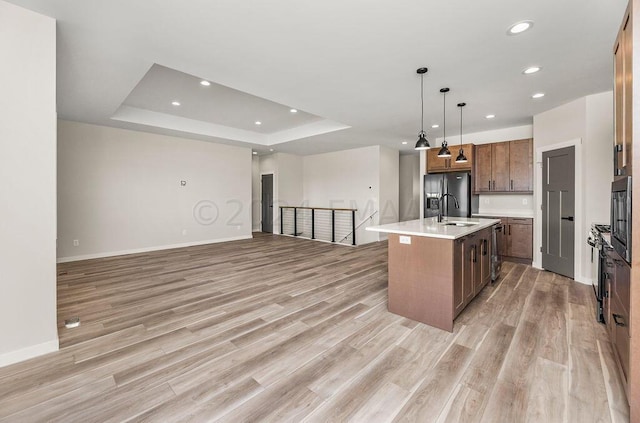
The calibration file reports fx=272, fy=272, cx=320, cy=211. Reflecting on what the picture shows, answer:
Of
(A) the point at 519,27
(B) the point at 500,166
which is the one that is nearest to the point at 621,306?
(A) the point at 519,27

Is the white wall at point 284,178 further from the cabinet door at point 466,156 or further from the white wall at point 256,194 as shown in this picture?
the cabinet door at point 466,156

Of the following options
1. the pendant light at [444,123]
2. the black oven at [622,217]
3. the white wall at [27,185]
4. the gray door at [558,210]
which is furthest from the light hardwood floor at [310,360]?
the pendant light at [444,123]

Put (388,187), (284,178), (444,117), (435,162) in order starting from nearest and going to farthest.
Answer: (444,117), (435,162), (388,187), (284,178)

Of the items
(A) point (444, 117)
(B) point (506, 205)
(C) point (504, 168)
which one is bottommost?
(B) point (506, 205)

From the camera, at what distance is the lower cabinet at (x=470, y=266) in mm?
2736

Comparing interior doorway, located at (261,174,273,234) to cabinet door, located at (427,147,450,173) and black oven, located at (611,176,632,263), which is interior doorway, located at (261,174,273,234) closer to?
cabinet door, located at (427,147,450,173)

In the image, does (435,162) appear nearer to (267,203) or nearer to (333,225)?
(333,225)

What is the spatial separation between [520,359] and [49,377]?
351 cm

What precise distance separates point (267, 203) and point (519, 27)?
8.29m

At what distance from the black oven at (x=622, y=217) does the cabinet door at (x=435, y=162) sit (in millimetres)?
4355

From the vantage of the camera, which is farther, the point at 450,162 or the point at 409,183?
the point at 409,183

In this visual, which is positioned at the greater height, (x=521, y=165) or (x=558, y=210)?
(x=521, y=165)

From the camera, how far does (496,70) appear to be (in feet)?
10.3

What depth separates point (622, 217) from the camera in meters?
1.65
